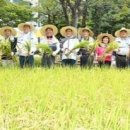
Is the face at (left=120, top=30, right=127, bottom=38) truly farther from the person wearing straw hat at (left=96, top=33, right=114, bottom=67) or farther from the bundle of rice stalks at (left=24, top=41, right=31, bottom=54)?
the bundle of rice stalks at (left=24, top=41, right=31, bottom=54)

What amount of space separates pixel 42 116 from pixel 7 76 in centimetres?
285

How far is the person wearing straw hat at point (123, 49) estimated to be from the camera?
28.8 ft

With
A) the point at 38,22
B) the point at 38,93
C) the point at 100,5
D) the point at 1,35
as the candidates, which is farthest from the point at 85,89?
the point at 38,22

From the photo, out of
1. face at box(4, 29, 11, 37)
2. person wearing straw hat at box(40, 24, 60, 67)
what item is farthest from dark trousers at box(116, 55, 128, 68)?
face at box(4, 29, 11, 37)

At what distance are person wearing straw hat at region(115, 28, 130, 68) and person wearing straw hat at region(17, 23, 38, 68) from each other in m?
1.56

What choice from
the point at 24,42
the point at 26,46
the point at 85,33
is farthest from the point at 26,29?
the point at 85,33

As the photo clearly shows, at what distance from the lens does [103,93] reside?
180 inches

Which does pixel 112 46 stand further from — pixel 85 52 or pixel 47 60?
pixel 47 60

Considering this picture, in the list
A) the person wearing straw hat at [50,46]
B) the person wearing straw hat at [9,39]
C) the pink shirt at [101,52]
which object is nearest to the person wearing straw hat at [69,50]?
the person wearing straw hat at [50,46]

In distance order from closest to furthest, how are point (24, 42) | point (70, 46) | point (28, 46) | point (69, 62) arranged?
1. point (28, 46)
2. point (24, 42)
3. point (70, 46)
4. point (69, 62)

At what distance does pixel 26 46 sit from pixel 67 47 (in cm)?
74

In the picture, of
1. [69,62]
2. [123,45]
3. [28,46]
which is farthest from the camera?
[123,45]

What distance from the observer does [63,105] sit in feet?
12.2

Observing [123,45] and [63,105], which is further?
[123,45]
